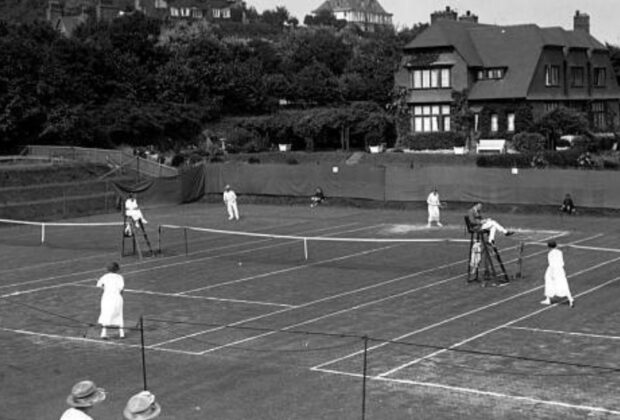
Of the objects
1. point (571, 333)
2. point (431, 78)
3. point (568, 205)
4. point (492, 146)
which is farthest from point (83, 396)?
point (431, 78)

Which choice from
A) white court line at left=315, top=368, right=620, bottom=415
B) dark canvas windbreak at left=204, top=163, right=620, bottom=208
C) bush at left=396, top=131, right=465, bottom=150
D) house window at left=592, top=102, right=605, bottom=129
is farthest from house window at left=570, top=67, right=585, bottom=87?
white court line at left=315, top=368, right=620, bottom=415

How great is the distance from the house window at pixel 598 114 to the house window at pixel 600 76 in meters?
1.61

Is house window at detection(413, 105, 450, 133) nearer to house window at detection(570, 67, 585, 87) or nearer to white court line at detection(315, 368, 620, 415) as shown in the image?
house window at detection(570, 67, 585, 87)

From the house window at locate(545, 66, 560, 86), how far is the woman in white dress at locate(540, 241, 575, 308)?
49960 mm

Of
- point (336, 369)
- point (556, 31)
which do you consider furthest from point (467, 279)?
point (556, 31)

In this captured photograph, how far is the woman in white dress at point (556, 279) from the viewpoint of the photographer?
22.0 meters

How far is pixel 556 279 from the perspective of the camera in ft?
72.8

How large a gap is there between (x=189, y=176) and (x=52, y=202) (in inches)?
332

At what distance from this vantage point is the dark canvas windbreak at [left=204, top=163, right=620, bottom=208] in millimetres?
44219

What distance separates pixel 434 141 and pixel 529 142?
27.5 feet

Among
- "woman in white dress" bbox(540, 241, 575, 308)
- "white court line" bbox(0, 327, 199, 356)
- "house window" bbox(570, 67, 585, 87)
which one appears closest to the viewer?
"white court line" bbox(0, 327, 199, 356)

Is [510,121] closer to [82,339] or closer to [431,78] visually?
[431,78]

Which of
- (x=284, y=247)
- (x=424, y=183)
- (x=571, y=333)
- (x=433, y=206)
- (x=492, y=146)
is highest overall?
(x=492, y=146)

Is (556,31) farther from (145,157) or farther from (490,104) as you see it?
(145,157)
